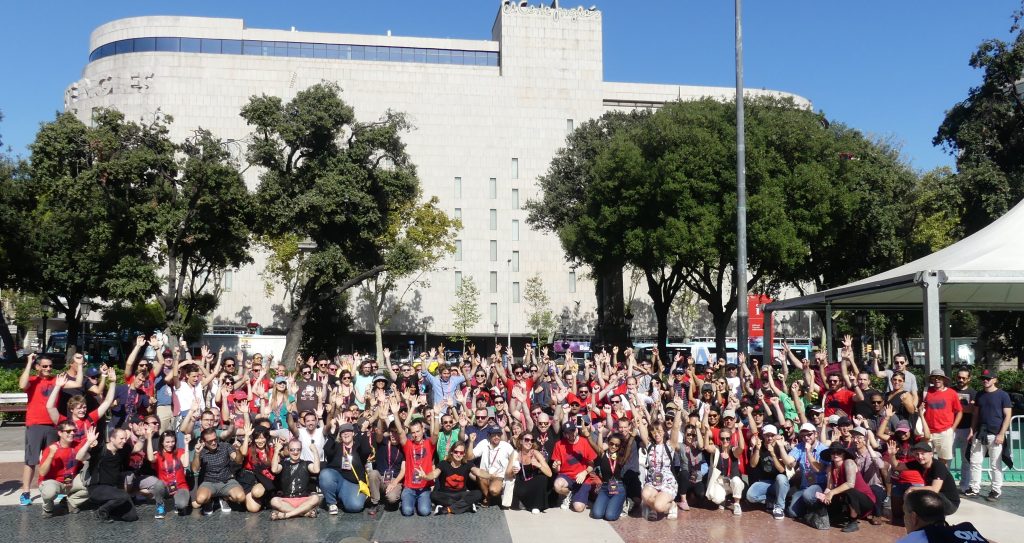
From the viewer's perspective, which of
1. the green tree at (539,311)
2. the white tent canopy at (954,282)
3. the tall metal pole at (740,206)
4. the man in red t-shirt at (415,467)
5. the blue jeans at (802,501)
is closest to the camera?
the blue jeans at (802,501)

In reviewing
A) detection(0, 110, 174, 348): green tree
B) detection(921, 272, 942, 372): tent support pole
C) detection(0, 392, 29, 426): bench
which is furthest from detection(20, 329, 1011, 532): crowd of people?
detection(0, 110, 174, 348): green tree

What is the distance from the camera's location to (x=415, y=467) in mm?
10562

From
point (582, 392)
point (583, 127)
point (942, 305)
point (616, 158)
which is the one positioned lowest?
point (582, 392)

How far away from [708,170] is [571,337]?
37371 millimetres

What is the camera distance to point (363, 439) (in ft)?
35.4

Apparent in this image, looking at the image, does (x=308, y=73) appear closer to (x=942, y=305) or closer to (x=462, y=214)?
(x=462, y=214)

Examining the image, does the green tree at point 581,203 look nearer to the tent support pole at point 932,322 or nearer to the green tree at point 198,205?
the green tree at point 198,205

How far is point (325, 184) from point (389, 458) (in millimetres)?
23492

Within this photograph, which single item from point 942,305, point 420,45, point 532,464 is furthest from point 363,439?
point 420,45

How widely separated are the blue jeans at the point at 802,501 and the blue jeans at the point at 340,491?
17.3ft

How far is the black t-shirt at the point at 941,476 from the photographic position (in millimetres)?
9031

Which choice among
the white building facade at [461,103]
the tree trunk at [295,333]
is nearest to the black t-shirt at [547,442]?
the tree trunk at [295,333]

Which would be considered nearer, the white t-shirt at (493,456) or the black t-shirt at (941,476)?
the black t-shirt at (941,476)

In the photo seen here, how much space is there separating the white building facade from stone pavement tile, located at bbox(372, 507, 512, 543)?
Result: 5672 cm
